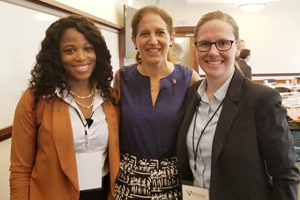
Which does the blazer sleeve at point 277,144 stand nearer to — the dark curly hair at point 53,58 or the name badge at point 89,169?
the name badge at point 89,169

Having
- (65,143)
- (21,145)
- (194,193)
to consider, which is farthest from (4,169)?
(194,193)

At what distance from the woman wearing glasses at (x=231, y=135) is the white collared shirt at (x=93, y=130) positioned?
42 centimetres

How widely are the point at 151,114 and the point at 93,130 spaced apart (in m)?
0.33

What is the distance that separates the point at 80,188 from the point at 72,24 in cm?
86

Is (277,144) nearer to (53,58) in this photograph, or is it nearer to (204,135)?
(204,135)

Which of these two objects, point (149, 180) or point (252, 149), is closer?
point (252, 149)

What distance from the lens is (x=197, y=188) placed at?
1.30m

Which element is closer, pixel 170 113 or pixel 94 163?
pixel 94 163

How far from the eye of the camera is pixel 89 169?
4.59 ft

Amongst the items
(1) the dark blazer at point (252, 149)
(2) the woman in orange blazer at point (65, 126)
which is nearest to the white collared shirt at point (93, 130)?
(2) the woman in orange blazer at point (65, 126)

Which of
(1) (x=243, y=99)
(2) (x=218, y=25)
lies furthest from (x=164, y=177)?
(2) (x=218, y=25)

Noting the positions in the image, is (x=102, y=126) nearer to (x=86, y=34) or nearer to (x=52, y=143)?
(x=52, y=143)

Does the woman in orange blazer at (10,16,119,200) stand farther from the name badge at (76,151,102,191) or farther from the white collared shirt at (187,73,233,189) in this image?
the white collared shirt at (187,73,233,189)

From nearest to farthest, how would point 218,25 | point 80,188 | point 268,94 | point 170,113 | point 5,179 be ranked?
point 268,94
point 218,25
point 80,188
point 170,113
point 5,179
